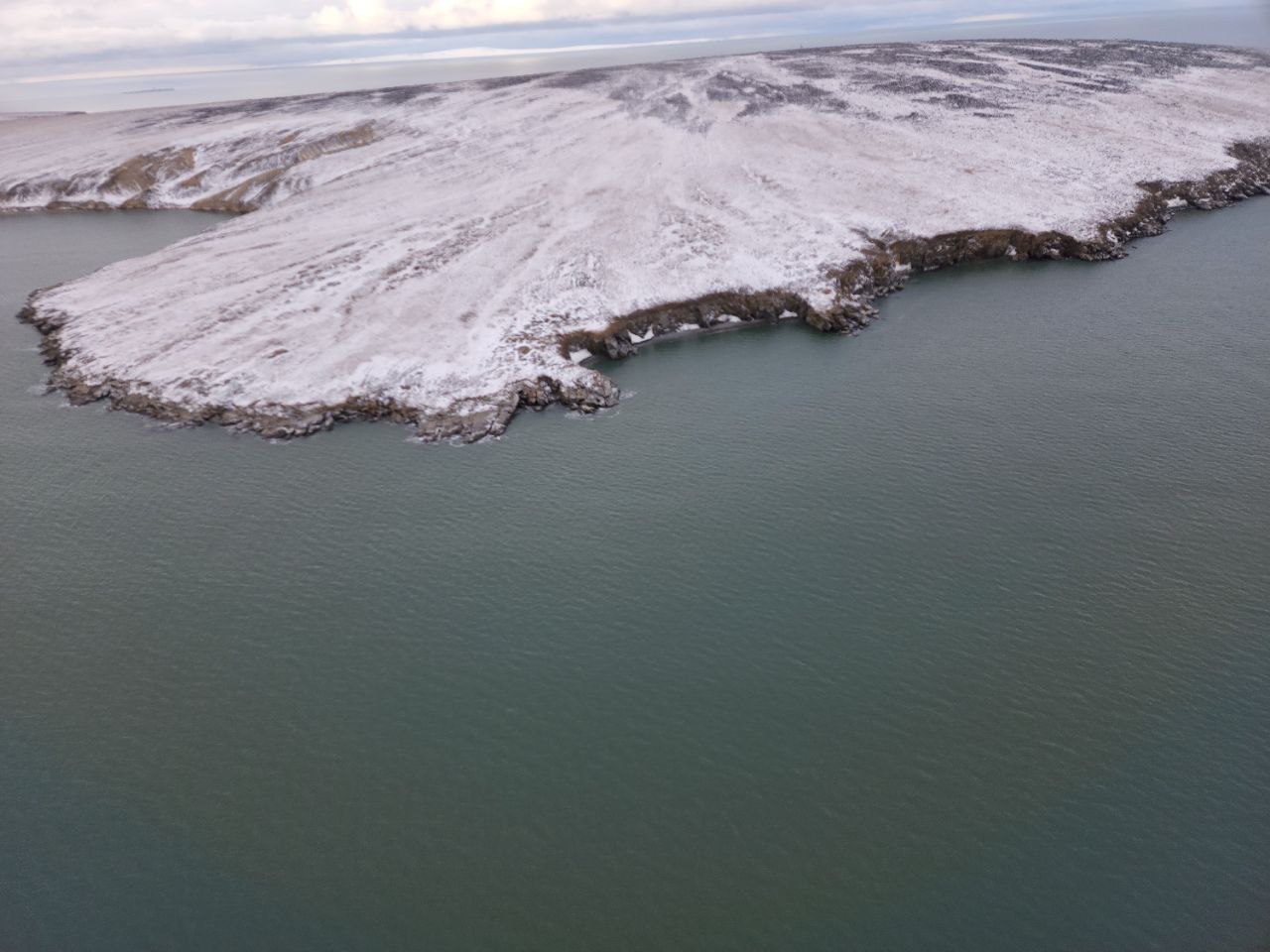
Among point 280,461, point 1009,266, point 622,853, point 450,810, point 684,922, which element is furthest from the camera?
point 1009,266

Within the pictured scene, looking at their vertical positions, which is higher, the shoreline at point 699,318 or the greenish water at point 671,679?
the shoreline at point 699,318

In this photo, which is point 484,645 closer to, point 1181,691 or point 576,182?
point 1181,691

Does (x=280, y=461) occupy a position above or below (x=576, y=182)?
below

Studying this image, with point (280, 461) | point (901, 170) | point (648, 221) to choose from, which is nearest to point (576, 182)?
point (648, 221)

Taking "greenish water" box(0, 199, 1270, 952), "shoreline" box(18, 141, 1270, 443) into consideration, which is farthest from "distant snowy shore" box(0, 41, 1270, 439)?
"greenish water" box(0, 199, 1270, 952)

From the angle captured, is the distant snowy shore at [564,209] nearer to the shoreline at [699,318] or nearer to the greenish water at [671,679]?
the shoreline at [699,318]

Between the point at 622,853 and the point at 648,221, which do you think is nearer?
the point at 622,853

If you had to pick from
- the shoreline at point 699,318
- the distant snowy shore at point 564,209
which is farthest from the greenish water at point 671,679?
the distant snowy shore at point 564,209
